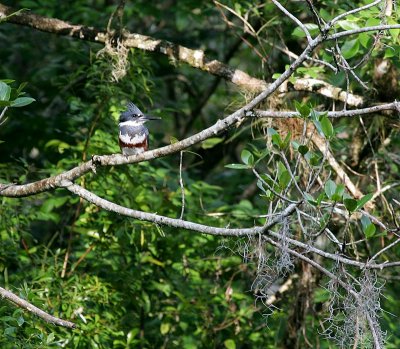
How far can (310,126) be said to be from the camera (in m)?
4.99

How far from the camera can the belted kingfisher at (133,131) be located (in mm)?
4816

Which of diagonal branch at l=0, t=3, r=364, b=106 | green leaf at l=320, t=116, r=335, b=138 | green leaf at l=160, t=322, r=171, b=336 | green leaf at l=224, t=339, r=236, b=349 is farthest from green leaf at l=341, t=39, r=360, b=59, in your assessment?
green leaf at l=160, t=322, r=171, b=336

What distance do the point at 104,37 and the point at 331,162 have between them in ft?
5.25

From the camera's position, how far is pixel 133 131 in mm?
4883

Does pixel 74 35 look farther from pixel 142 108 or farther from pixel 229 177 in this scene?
pixel 229 177

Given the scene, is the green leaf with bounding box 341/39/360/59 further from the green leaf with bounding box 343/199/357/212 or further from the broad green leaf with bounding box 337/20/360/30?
the green leaf with bounding box 343/199/357/212

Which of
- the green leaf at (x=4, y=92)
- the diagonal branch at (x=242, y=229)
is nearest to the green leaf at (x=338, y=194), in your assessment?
the diagonal branch at (x=242, y=229)

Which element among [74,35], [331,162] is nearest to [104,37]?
[74,35]

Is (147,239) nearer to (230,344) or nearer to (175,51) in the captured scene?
(230,344)

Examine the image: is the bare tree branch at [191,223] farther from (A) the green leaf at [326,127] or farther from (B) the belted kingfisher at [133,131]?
(B) the belted kingfisher at [133,131]

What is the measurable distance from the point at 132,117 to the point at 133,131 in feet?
0.63

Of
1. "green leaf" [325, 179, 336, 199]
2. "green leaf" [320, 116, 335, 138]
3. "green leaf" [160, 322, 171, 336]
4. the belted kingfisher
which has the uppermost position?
"green leaf" [320, 116, 335, 138]

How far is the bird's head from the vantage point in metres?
5.00

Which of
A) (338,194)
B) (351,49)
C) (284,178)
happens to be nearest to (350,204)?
(338,194)
